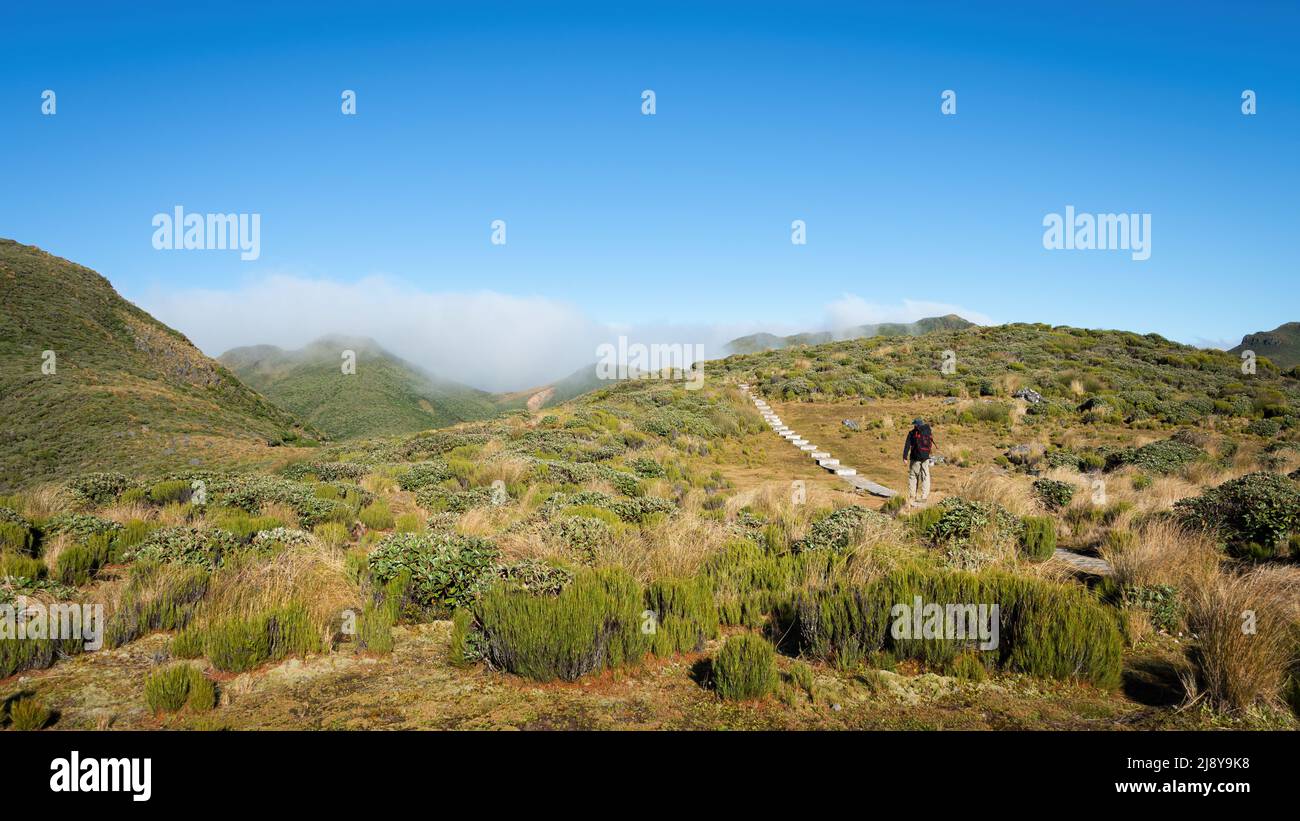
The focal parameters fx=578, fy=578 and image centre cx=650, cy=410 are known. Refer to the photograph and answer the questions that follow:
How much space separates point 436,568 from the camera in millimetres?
6211

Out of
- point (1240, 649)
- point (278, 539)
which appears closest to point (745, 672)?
point (1240, 649)

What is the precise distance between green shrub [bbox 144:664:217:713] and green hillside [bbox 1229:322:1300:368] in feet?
410

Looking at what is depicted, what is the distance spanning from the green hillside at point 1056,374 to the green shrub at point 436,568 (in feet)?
91.3

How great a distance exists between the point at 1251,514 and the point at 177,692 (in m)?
12.3

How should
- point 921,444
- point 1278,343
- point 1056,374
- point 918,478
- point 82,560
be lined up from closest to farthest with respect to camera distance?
point 82,560 → point 921,444 → point 918,478 → point 1056,374 → point 1278,343

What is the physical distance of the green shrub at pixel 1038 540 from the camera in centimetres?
813

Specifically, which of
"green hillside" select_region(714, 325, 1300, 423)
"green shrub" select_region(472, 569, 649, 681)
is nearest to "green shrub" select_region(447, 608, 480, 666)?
"green shrub" select_region(472, 569, 649, 681)

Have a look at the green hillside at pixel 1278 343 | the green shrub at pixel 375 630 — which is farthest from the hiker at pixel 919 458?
the green hillside at pixel 1278 343

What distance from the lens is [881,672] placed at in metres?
4.72

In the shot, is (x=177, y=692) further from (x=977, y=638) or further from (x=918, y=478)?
(x=918, y=478)

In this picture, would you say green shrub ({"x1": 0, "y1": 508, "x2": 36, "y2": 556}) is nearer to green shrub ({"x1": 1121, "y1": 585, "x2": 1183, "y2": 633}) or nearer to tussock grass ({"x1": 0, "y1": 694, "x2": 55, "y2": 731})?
tussock grass ({"x1": 0, "y1": 694, "x2": 55, "y2": 731})

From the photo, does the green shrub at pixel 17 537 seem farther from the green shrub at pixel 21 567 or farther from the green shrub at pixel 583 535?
the green shrub at pixel 583 535
